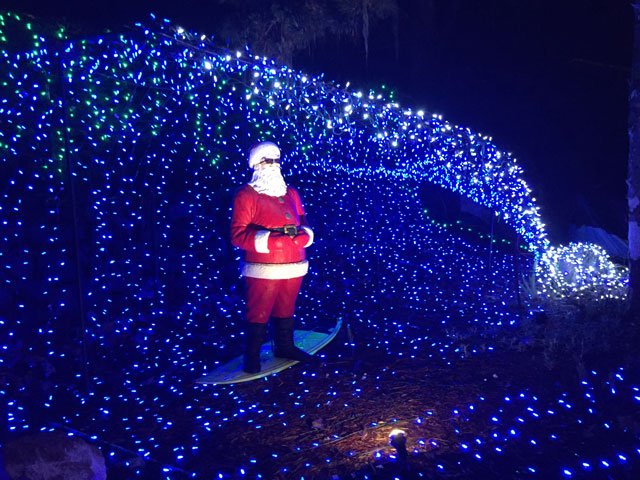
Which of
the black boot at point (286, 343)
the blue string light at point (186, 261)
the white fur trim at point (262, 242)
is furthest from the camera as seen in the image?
the black boot at point (286, 343)

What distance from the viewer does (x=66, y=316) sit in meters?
5.41

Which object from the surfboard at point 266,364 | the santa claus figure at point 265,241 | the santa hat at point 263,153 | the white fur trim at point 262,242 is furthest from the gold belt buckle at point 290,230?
the surfboard at point 266,364

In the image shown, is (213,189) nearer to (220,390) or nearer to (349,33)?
(220,390)

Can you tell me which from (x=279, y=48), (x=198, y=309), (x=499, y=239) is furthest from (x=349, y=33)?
(x=198, y=309)

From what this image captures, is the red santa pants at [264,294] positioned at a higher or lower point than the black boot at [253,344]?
higher

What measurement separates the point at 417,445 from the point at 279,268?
1937mm

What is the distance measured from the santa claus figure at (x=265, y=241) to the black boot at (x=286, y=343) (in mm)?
182

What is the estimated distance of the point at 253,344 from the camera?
430cm

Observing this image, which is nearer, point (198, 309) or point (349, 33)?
point (198, 309)

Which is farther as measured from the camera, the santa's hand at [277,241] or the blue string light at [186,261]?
the santa's hand at [277,241]

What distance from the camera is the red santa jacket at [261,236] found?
4.05m

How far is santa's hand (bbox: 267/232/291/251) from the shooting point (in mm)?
4039

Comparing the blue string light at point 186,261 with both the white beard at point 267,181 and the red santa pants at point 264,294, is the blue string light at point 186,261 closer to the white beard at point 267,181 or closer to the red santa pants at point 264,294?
the red santa pants at point 264,294

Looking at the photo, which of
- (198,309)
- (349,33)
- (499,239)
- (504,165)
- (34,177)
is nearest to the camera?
(34,177)
